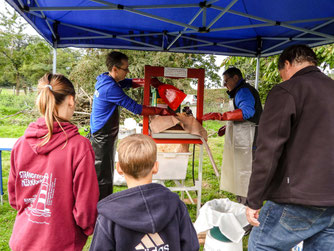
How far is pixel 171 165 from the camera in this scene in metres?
2.77

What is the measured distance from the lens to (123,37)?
3822 millimetres

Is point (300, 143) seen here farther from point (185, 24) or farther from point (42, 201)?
point (185, 24)

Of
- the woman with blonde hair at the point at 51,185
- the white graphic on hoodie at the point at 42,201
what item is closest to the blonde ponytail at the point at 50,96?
the woman with blonde hair at the point at 51,185

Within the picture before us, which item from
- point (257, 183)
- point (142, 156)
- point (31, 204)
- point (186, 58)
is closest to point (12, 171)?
point (31, 204)

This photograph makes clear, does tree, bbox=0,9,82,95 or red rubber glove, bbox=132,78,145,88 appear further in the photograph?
tree, bbox=0,9,82,95

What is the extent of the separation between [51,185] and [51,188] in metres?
0.02

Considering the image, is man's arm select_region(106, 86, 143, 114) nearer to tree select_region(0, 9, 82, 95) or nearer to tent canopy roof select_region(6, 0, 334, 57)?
tent canopy roof select_region(6, 0, 334, 57)

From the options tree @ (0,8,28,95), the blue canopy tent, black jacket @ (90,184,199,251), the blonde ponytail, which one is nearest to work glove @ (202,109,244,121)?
the blue canopy tent

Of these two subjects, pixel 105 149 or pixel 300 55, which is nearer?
pixel 300 55

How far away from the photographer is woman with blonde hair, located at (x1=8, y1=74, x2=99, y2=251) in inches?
49.7

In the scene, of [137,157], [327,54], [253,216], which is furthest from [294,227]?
[327,54]

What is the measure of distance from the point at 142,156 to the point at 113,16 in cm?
263

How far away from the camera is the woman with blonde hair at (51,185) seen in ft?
4.14

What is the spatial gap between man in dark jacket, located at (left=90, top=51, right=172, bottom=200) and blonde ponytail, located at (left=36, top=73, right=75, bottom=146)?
130 centimetres
